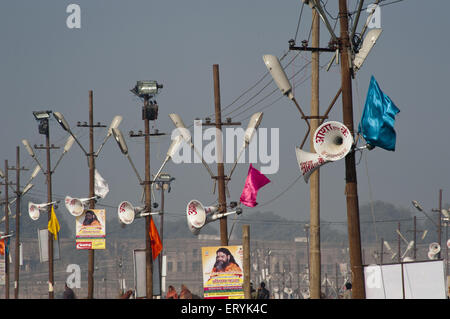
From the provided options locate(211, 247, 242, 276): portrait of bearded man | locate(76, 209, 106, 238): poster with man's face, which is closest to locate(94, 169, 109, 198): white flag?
locate(76, 209, 106, 238): poster with man's face

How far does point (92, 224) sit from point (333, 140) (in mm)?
25363

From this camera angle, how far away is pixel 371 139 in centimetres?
1750

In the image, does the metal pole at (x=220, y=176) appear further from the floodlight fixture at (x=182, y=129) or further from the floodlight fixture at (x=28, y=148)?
the floodlight fixture at (x=28, y=148)

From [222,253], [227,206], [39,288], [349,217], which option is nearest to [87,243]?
[227,206]

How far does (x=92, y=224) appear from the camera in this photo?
41.0 metres

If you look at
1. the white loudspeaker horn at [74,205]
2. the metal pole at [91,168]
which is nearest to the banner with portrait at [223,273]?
the white loudspeaker horn at [74,205]

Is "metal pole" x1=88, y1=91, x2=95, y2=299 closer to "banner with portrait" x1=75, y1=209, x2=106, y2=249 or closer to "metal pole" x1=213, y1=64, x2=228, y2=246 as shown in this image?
"banner with portrait" x1=75, y1=209, x2=106, y2=249

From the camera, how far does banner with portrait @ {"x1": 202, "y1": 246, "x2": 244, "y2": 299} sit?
27359mm

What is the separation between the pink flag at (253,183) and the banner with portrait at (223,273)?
2.54 metres

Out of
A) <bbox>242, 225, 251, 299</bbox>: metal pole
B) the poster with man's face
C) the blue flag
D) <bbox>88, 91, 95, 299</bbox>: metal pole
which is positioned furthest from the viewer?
<bbox>88, 91, 95, 299</bbox>: metal pole

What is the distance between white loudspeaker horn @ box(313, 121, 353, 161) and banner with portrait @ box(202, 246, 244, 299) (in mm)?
10527

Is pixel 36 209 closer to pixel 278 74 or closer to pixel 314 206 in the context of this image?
pixel 314 206

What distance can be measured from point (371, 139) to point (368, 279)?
2.86 meters
